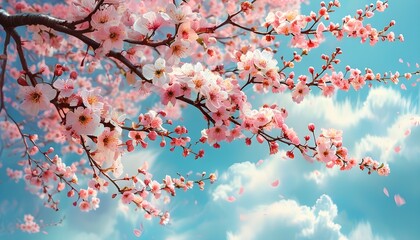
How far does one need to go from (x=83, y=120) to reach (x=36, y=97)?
407 millimetres

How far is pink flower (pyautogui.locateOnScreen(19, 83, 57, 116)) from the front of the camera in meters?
2.76

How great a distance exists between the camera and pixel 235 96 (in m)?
3.28

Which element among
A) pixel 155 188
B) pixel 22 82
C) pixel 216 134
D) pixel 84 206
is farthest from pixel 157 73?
pixel 84 206

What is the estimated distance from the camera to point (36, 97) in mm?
2812

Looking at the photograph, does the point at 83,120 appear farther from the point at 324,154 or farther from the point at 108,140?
the point at 324,154

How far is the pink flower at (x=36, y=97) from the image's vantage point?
2764mm

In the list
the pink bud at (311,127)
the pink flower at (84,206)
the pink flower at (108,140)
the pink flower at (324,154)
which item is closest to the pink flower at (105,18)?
the pink flower at (108,140)

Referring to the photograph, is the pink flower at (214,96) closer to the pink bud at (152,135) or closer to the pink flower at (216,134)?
the pink flower at (216,134)

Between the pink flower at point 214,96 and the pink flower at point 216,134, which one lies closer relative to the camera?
the pink flower at point 214,96

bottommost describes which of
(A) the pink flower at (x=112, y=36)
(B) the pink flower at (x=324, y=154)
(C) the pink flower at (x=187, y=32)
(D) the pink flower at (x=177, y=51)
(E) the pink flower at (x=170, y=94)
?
(B) the pink flower at (x=324, y=154)

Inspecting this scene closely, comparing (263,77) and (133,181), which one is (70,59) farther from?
(263,77)

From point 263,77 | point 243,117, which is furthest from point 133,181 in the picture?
point 263,77

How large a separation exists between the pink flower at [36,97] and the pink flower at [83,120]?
206 mm

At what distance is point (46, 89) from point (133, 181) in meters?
1.70
